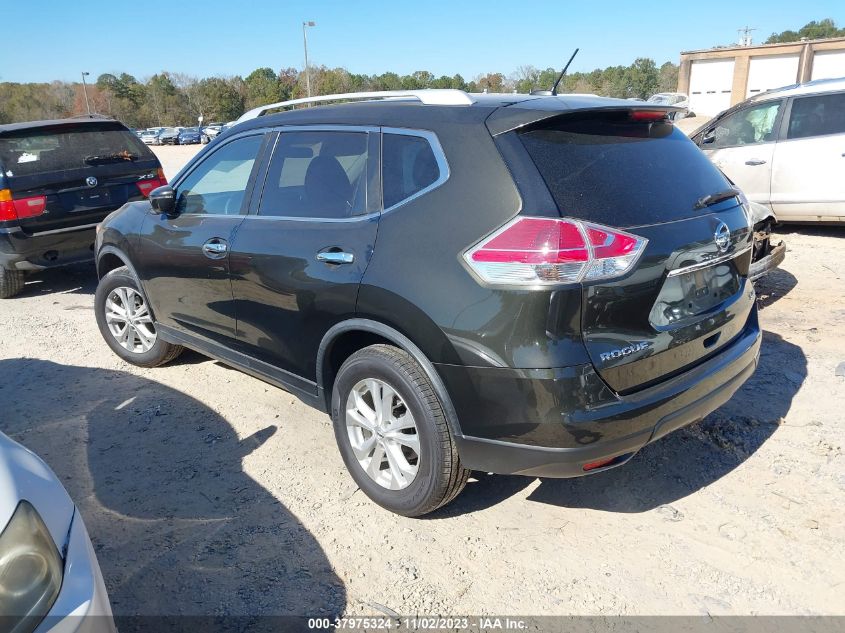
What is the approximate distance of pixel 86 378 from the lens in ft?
16.1

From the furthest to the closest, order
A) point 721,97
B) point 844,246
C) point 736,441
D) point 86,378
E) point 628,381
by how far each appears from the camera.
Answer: point 721,97, point 844,246, point 86,378, point 736,441, point 628,381

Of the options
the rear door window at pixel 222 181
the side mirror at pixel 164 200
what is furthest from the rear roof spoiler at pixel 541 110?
the side mirror at pixel 164 200

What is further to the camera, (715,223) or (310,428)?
(310,428)

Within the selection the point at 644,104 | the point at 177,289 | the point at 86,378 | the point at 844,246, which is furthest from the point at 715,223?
the point at 844,246

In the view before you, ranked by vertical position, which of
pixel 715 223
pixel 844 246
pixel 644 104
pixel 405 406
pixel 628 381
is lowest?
pixel 844 246

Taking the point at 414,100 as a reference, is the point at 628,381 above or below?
below

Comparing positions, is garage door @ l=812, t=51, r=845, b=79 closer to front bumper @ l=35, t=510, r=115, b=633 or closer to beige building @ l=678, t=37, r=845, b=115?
beige building @ l=678, t=37, r=845, b=115

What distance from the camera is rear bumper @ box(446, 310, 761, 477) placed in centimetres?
244

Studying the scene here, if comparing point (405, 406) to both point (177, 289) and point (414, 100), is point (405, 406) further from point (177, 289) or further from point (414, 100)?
point (177, 289)

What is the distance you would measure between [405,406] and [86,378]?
3164 mm

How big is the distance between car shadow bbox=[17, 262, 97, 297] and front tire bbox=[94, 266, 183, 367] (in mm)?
2588

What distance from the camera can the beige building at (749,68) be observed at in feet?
140

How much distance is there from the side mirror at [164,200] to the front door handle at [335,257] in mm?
1638

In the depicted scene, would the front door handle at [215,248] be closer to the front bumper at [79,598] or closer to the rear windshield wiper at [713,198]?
the front bumper at [79,598]
